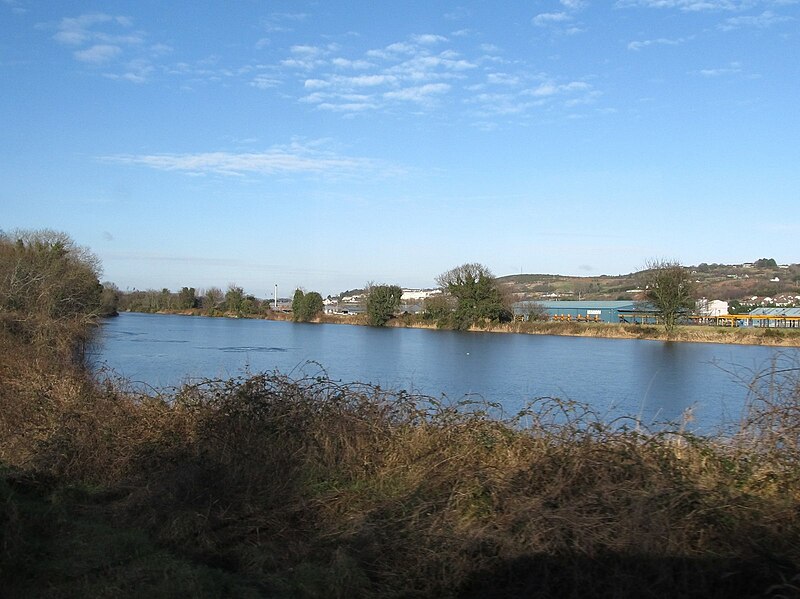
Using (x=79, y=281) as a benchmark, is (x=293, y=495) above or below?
below

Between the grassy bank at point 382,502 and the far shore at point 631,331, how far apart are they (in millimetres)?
46909

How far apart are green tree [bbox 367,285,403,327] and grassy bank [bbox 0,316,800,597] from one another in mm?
81080

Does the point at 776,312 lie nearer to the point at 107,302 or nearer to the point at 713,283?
the point at 713,283

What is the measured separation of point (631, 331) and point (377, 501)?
6509 centimetres

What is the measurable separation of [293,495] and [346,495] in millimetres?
509

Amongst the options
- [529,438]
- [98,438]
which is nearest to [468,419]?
[529,438]

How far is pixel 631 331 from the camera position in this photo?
2662 inches

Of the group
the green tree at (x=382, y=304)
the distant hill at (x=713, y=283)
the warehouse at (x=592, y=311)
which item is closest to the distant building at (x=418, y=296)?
the green tree at (x=382, y=304)

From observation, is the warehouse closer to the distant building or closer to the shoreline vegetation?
the distant building

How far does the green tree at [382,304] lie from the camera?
90312 millimetres

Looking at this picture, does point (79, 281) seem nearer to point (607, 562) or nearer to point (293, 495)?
point (293, 495)

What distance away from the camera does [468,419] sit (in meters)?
8.18

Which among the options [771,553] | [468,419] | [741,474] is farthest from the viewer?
[468,419]

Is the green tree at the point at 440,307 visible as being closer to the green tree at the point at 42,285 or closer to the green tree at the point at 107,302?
the green tree at the point at 107,302
